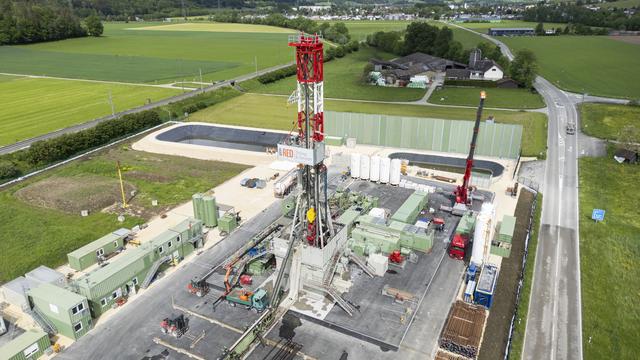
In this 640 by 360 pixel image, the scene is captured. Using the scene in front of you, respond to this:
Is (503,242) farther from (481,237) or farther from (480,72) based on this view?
(480,72)

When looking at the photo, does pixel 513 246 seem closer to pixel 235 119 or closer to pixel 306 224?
pixel 306 224

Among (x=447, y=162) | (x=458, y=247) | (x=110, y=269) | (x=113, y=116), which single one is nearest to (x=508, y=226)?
(x=458, y=247)

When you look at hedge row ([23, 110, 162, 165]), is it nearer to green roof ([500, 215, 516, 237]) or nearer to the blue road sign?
green roof ([500, 215, 516, 237])

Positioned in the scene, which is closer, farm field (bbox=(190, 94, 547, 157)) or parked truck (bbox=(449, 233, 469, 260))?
parked truck (bbox=(449, 233, 469, 260))

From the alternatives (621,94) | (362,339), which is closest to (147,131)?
(362,339)

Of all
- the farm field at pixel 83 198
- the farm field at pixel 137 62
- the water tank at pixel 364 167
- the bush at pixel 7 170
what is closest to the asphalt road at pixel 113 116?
the farm field at pixel 137 62

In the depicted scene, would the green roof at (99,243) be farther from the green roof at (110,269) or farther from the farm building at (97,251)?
the green roof at (110,269)

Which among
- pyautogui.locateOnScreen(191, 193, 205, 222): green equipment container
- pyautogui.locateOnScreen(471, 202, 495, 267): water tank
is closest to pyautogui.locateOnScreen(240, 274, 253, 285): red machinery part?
pyautogui.locateOnScreen(191, 193, 205, 222): green equipment container

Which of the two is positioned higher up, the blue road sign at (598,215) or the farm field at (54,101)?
the farm field at (54,101)
